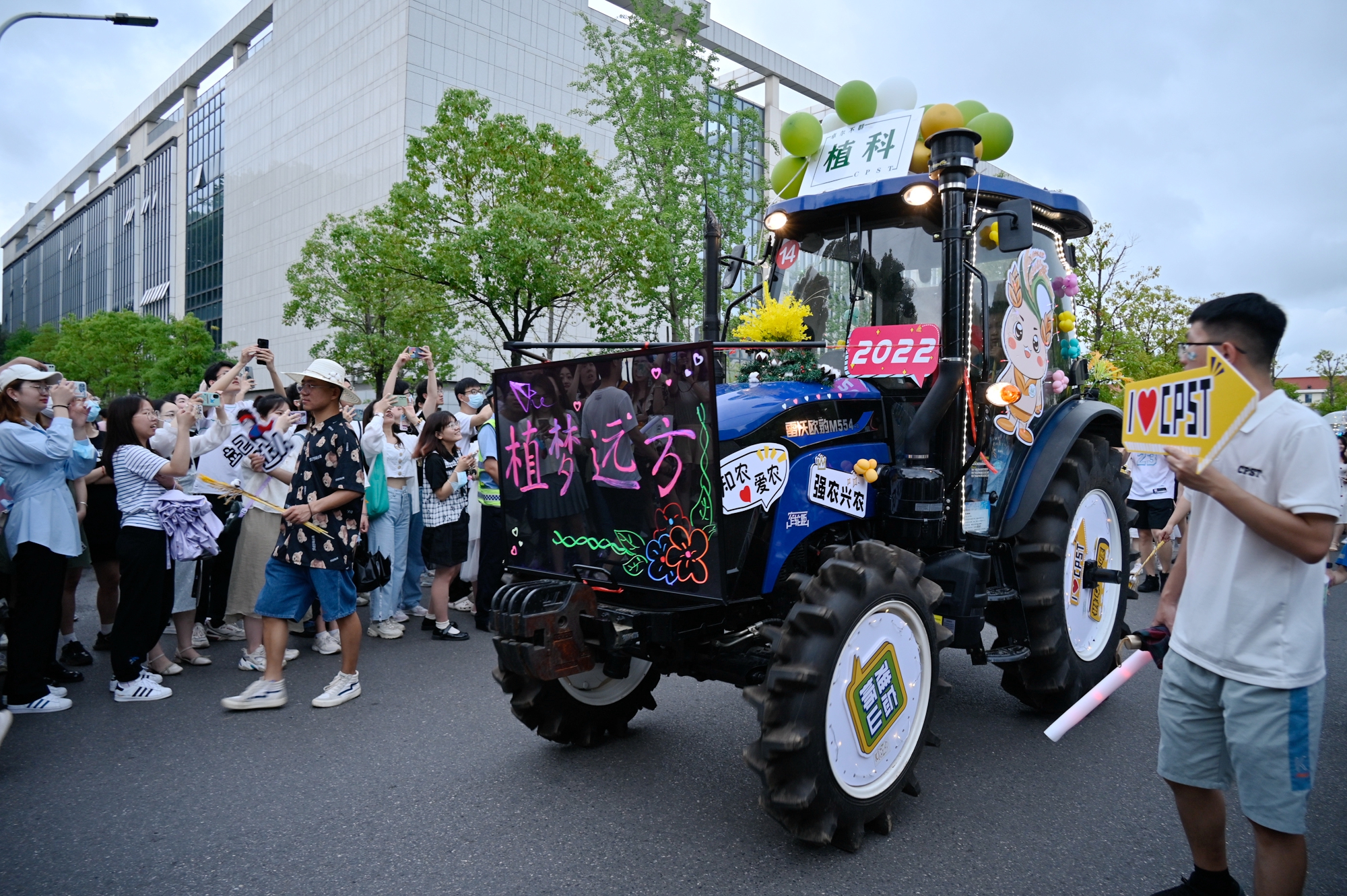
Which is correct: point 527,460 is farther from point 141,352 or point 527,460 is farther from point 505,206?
point 141,352

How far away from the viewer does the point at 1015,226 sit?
3.79 meters

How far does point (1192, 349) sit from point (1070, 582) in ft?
8.81

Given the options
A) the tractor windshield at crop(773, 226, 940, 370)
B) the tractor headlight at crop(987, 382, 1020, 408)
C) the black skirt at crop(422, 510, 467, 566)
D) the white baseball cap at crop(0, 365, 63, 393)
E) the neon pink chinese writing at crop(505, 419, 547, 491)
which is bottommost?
the black skirt at crop(422, 510, 467, 566)

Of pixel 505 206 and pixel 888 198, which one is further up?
pixel 505 206

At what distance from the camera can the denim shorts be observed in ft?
16.3

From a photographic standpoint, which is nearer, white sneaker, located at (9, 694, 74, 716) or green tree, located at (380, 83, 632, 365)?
white sneaker, located at (9, 694, 74, 716)

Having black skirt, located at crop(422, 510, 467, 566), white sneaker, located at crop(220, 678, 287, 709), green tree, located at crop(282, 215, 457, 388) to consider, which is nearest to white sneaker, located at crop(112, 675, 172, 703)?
white sneaker, located at crop(220, 678, 287, 709)

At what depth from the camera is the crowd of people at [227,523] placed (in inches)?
193

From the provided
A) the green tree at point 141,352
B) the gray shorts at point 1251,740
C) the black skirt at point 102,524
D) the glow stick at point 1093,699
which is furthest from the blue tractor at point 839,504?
the green tree at point 141,352

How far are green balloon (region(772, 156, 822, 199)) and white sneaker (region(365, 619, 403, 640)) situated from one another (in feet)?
15.5

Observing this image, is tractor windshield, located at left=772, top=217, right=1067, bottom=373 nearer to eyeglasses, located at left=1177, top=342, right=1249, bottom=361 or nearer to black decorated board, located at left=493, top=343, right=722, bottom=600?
black decorated board, located at left=493, top=343, right=722, bottom=600

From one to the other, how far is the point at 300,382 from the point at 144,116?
238 feet

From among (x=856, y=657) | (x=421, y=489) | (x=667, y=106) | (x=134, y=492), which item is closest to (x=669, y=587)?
(x=856, y=657)

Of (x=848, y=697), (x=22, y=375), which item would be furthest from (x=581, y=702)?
(x=22, y=375)
